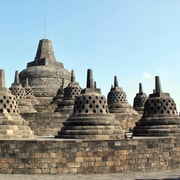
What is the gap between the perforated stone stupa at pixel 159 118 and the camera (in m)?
13.0

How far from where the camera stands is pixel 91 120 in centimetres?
1149

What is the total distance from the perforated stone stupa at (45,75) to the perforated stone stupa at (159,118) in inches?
609

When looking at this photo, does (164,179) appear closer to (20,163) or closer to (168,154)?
(168,154)

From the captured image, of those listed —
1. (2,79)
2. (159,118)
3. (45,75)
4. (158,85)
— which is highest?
(45,75)

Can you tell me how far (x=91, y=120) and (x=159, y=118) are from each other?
3.84 m

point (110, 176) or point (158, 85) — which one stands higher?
point (158, 85)

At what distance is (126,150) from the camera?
1015cm

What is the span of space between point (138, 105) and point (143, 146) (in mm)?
15178

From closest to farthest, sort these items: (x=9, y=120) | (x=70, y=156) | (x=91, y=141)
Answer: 1. (x=70, y=156)
2. (x=91, y=141)
3. (x=9, y=120)

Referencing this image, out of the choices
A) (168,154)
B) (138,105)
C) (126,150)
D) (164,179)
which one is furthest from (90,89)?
(138,105)

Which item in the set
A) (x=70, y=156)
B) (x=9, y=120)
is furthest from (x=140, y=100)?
(x=70, y=156)

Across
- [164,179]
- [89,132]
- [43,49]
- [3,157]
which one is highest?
[43,49]

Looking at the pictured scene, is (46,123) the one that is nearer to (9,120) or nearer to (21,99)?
(9,120)

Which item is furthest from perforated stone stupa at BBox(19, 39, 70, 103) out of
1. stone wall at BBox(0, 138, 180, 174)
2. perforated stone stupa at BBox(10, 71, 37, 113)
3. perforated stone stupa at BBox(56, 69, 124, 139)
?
stone wall at BBox(0, 138, 180, 174)
